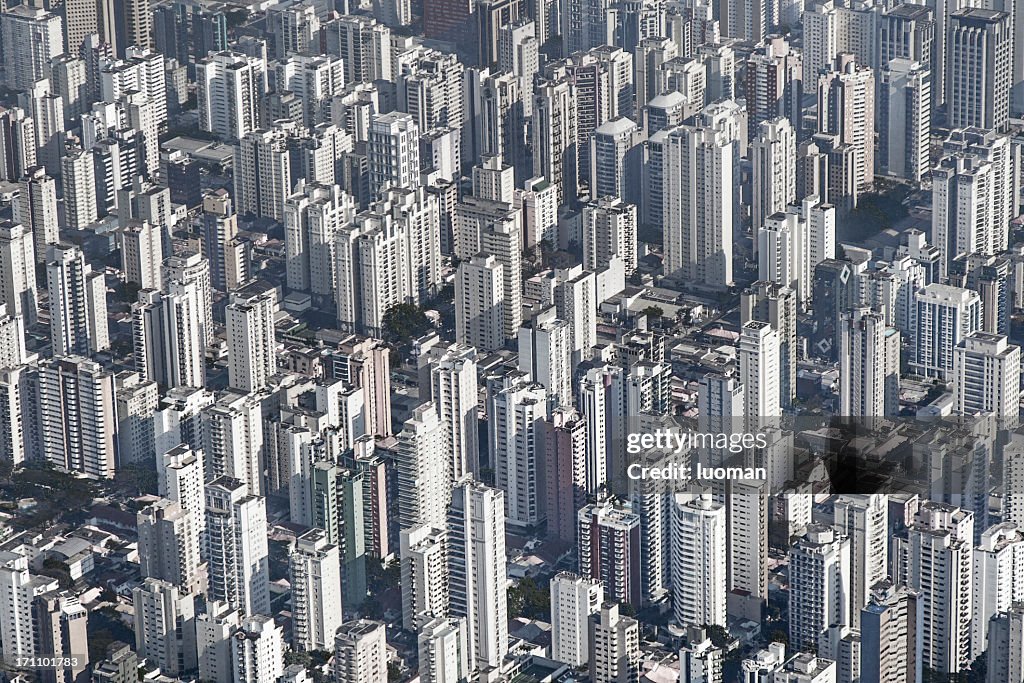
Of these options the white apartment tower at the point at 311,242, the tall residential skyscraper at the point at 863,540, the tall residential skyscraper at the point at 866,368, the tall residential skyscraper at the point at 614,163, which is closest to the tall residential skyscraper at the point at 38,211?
the white apartment tower at the point at 311,242

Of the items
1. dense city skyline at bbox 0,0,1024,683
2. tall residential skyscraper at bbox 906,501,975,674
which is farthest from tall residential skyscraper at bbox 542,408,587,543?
tall residential skyscraper at bbox 906,501,975,674

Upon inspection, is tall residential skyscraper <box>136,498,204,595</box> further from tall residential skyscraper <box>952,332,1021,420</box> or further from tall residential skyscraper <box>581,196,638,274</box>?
tall residential skyscraper <box>581,196,638,274</box>

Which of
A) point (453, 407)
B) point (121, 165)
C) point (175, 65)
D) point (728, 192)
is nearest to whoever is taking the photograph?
point (453, 407)

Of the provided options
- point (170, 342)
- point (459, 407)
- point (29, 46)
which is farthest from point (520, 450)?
point (29, 46)

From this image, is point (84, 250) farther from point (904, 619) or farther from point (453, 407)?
point (904, 619)

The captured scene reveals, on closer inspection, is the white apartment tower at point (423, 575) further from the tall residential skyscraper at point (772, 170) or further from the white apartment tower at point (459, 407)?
the tall residential skyscraper at point (772, 170)

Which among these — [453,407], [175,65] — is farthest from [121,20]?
[453,407]
